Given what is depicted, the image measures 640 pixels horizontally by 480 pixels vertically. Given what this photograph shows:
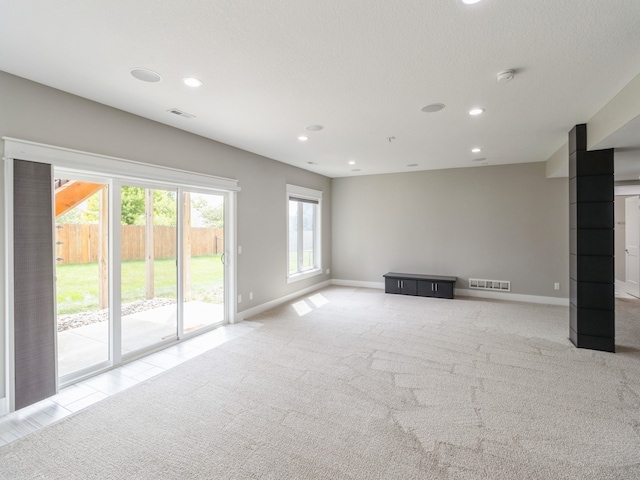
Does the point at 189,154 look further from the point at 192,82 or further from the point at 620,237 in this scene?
the point at 620,237

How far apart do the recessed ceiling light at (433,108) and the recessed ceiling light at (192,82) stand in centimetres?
219

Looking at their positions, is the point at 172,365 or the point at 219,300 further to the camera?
the point at 219,300

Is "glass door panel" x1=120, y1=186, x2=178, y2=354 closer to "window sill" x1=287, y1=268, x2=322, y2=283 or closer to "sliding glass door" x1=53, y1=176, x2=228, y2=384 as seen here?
"sliding glass door" x1=53, y1=176, x2=228, y2=384

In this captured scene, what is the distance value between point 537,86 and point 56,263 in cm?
458

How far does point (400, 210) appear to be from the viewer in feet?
23.7

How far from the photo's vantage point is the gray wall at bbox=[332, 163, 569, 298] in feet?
19.7

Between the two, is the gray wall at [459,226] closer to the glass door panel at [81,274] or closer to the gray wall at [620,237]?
the gray wall at [620,237]

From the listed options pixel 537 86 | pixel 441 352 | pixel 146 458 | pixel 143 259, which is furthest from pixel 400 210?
pixel 146 458

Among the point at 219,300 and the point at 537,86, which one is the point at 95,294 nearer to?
the point at 219,300

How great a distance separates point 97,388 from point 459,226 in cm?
654

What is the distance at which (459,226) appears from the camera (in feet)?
22.0

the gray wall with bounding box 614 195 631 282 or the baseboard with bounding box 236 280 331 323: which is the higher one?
the gray wall with bounding box 614 195 631 282

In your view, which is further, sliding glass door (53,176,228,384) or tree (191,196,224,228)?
tree (191,196,224,228)

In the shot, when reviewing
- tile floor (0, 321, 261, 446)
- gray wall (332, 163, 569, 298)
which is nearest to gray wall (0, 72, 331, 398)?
tile floor (0, 321, 261, 446)
